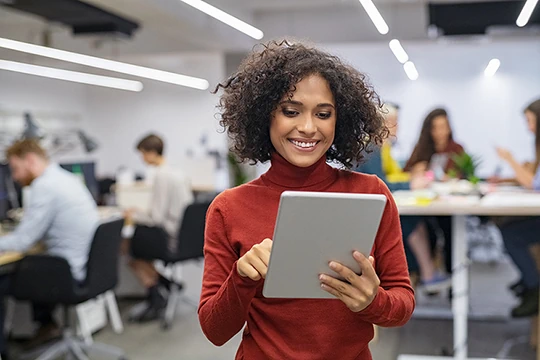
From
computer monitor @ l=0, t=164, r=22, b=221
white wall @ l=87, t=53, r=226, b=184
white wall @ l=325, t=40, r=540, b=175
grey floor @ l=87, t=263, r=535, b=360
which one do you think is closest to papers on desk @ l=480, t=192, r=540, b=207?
grey floor @ l=87, t=263, r=535, b=360

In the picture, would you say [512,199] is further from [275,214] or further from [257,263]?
[257,263]

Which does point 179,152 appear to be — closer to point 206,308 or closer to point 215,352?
point 215,352

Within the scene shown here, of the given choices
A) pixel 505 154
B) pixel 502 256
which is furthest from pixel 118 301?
pixel 502 256

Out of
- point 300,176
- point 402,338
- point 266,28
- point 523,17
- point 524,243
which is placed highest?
point 266,28

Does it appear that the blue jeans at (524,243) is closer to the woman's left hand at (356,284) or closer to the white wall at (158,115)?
the woman's left hand at (356,284)

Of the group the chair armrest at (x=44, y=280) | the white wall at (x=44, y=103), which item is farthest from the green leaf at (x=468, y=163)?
the white wall at (x=44, y=103)

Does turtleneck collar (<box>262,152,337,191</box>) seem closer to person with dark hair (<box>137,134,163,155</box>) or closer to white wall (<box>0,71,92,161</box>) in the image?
person with dark hair (<box>137,134,163,155</box>)

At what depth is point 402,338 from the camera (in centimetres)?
407

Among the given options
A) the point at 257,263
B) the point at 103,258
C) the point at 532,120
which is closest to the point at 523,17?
the point at 532,120

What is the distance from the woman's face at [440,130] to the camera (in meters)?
4.33

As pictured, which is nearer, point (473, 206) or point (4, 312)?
point (473, 206)

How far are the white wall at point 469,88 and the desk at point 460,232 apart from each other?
4.48 meters

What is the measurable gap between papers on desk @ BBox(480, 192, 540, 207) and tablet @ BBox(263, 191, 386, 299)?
223 centimetres

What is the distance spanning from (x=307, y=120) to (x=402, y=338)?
3199 millimetres
